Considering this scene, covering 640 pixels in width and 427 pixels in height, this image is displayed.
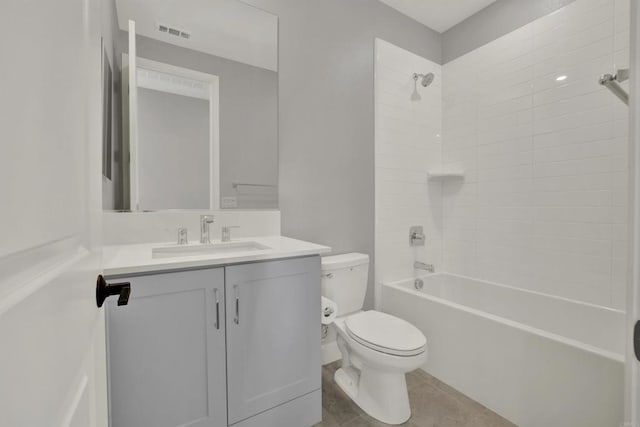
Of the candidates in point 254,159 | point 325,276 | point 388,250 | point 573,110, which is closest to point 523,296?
point 388,250

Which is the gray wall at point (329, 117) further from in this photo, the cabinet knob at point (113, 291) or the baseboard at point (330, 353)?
the cabinet knob at point (113, 291)

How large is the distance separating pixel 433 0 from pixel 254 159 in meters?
1.92

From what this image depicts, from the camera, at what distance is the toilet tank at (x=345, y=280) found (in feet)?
6.02

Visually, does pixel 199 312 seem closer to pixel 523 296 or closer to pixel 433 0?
pixel 523 296

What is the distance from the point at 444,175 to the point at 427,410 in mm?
1736

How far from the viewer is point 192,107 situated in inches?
63.8

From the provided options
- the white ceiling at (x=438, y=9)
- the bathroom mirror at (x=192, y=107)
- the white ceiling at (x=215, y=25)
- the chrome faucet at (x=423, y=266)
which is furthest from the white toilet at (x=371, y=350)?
the white ceiling at (x=438, y=9)

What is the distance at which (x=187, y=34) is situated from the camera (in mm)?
1599

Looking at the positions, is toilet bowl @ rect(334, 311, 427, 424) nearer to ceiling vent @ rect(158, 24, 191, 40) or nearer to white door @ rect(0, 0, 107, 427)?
white door @ rect(0, 0, 107, 427)

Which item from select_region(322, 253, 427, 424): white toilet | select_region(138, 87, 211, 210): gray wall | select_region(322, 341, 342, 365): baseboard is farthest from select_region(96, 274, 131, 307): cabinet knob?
select_region(322, 341, 342, 365): baseboard

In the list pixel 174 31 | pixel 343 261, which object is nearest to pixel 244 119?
pixel 174 31

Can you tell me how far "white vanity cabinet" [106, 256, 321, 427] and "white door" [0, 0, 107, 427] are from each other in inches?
25.7

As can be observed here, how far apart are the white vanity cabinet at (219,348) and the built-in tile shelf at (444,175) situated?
1.59 m

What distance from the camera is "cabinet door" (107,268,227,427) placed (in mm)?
1012
